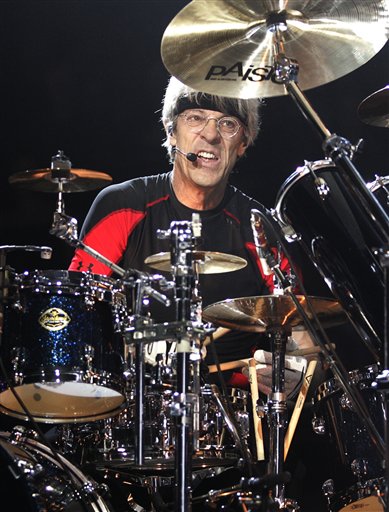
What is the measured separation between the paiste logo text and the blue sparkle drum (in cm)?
81

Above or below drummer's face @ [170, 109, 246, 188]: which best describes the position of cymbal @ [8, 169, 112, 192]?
below

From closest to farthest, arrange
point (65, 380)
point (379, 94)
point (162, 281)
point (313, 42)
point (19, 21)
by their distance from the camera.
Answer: point (162, 281), point (313, 42), point (65, 380), point (379, 94), point (19, 21)

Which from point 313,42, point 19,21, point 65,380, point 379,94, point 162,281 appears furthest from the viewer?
point 19,21

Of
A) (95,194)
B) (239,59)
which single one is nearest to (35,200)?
(95,194)

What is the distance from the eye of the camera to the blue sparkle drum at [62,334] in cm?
279

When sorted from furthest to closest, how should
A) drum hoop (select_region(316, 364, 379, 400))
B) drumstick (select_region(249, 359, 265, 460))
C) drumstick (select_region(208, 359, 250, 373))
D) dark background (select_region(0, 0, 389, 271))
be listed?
dark background (select_region(0, 0, 389, 271))
drumstick (select_region(208, 359, 250, 373))
drumstick (select_region(249, 359, 265, 460))
drum hoop (select_region(316, 364, 379, 400))

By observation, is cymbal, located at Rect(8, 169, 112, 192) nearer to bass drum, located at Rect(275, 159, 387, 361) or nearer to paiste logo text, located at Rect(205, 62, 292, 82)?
paiste logo text, located at Rect(205, 62, 292, 82)

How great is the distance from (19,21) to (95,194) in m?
0.90

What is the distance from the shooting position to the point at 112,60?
163 inches

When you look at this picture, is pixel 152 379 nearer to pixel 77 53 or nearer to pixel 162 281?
pixel 162 281

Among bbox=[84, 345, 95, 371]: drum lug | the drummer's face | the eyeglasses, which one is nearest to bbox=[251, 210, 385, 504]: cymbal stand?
bbox=[84, 345, 95, 371]: drum lug

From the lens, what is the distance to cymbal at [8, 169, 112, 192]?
126 inches

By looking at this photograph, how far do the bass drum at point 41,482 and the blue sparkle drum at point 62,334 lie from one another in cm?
19

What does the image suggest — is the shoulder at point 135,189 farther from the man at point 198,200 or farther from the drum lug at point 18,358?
the drum lug at point 18,358
